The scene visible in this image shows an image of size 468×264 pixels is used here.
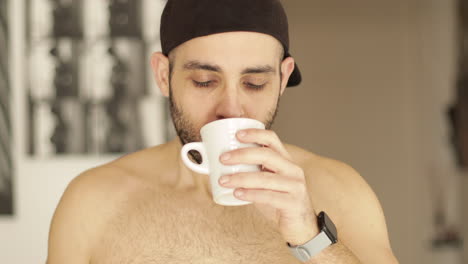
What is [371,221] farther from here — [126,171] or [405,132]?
[405,132]

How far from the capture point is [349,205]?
1.25 metres

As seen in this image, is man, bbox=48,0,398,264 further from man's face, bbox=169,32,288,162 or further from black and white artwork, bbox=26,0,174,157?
black and white artwork, bbox=26,0,174,157

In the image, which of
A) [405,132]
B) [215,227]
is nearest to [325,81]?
[405,132]

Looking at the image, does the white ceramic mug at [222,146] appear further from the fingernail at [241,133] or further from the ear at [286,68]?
the ear at [286,68]

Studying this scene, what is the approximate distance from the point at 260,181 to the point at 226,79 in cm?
29

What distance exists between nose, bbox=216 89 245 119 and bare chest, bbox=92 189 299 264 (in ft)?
1.11

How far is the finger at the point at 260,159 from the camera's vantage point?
0.73 m

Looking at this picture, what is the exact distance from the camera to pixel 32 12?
186 centimetres

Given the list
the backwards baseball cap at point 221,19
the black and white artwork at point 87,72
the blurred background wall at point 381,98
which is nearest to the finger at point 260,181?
the backwards baseball cap at point 221,19

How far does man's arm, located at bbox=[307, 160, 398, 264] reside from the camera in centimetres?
115

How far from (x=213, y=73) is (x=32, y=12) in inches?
44.9

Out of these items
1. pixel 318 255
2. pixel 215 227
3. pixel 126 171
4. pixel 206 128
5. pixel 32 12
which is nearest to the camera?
pixel 206 128

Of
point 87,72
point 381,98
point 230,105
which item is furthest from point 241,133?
point 381,98

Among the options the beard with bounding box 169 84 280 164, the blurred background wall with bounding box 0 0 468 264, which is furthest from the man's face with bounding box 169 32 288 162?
the blurred background wall with bounding box 0 0 468 264
